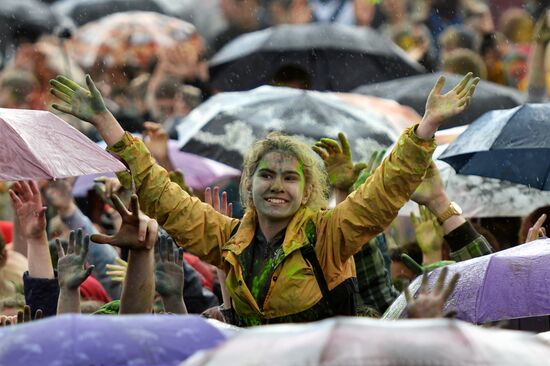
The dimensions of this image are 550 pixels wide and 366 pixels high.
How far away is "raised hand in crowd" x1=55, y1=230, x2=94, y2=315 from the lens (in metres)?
6.51

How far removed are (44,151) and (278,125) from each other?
426 centimetres

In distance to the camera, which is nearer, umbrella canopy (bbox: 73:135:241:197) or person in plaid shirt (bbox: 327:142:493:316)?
person in plaid shirt (bbox: 327:142:493:316)

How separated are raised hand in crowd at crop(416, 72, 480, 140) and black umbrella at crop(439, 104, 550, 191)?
1890mm

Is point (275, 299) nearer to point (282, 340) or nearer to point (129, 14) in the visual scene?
point (282, 340)

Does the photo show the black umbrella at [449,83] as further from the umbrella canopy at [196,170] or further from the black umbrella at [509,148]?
the black umbrella at [509,148]

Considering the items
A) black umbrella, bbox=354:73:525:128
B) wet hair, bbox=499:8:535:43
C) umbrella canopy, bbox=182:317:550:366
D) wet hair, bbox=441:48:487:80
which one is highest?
wet hair, bbox=499:8:535:43

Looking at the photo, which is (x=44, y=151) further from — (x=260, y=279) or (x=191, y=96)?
(x=191, y=96)

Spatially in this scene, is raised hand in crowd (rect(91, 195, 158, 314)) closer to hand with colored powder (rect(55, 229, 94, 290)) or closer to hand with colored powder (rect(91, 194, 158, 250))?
hand with colored powder (rect(91, 194, 158, 250))

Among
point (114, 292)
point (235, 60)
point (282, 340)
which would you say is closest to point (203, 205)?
point (114, 292)

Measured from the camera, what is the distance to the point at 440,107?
671 cm

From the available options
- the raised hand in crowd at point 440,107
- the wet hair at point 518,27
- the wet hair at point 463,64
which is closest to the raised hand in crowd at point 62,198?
the raised hand in crowd at point 440,107

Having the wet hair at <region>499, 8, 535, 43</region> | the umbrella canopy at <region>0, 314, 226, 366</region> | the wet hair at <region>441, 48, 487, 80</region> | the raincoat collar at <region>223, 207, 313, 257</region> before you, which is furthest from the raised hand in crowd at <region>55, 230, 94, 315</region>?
the wet hair at <region>499, 8, 535, 43</region>

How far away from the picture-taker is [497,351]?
408cm

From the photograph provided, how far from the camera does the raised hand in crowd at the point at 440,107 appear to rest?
662 centimetres
